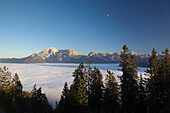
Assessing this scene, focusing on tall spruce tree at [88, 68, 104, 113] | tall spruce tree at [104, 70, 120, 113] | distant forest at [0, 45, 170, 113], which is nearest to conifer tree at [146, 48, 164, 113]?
distant forest at [0, 45, 170, 113]

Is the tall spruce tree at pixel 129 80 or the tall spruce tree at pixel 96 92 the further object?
the tall spruce tree at pixel 96 92

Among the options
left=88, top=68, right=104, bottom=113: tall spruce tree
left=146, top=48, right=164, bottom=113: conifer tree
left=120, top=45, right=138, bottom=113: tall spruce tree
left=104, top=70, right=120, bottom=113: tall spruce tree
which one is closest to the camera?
left=146, top=48, right=164, bottom=113: conifer tree

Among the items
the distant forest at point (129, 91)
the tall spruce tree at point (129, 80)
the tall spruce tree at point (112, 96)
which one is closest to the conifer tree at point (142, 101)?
the distant forest at point (129, 91)

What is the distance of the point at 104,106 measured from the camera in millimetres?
27672

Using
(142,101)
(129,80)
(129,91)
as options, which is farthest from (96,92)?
(142,101)

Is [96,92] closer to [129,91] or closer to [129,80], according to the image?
[129,91]

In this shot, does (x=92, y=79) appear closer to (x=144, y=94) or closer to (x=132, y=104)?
(x=132, y=104)

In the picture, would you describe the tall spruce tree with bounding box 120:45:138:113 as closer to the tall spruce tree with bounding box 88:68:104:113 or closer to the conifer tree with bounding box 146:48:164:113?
the conifer tree with bounding box 146:48:164:113

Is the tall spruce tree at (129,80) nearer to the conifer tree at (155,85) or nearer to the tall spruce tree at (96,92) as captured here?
the conifer tree at (155,85)

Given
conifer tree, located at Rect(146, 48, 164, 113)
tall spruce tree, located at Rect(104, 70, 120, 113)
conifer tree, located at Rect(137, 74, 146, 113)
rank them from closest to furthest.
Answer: conifer tree, located at Rect(146, 48, 164, 113) → conifer tree, located at Rect(137, 74, 146, 113) → tall spruce tree, located at Rect(104, 70, 120, 113)

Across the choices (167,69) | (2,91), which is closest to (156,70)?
(167,69)

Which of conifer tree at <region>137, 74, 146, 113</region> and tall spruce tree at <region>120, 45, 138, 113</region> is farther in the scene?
conifer tree at <region>137, 74, 146, 113</region>

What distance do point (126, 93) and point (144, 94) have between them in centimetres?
510

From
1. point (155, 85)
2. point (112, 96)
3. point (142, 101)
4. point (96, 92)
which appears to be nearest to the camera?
point (155, 85)
